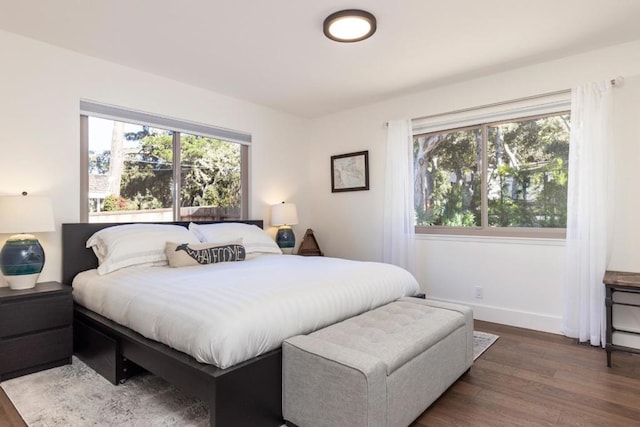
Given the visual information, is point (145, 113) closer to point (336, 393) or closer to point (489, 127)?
point (336, 393)

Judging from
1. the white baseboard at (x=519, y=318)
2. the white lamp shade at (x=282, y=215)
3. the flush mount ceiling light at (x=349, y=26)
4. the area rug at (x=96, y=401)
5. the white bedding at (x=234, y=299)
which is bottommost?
the area rug at (x=96, y=401)

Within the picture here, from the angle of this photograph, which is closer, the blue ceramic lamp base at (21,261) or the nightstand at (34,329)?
the nightstand at (34,329)

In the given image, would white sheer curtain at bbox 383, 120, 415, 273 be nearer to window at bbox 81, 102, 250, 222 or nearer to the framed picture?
the framed picture

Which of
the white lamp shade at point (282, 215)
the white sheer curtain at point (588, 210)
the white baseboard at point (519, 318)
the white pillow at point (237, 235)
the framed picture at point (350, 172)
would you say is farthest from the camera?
the framed picture at point (350, 172)

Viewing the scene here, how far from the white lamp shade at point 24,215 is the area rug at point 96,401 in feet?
3.13

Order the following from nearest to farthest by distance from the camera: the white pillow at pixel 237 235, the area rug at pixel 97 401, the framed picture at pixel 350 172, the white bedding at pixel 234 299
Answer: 1. the white bedding at pixel 234 299
2. the area rug at pixel 97 401
3. the white pillow at pixel 237 235
4. the framed picture at pixel 350 172

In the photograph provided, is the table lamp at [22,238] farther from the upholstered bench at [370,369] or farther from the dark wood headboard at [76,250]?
the upholstered bench at [370,369]

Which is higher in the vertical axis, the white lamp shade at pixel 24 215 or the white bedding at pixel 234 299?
the white lamp shade at pixel 24 215

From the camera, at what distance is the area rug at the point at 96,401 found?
1812 millimetres

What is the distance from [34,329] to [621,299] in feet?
13.9

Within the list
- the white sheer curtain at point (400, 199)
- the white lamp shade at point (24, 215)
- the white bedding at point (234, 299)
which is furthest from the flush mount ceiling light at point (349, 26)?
the white lamp shade at point (24, 215)

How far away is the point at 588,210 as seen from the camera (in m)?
2.86

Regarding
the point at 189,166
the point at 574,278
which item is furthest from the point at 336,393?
the point at 189,166

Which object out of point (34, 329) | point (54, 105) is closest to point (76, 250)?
point (34, 329)
